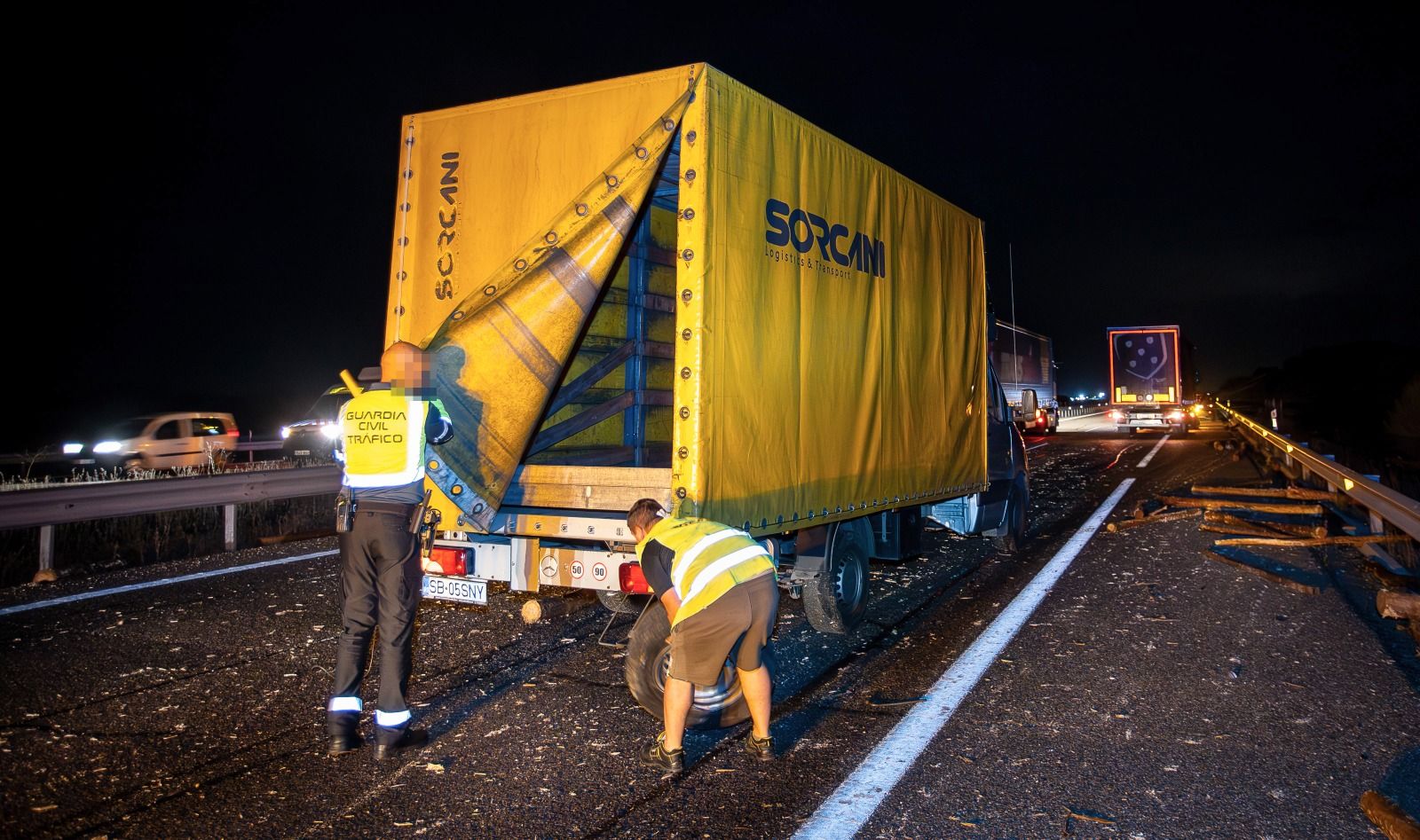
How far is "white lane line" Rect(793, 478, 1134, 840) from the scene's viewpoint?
3510 millimetres

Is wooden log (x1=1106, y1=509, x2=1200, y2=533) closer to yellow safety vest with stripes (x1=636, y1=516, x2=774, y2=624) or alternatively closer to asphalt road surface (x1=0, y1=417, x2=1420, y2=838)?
asphalt road surface (x1=0, y1=417, x2=1420, y2=838)

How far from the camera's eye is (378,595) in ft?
14.4

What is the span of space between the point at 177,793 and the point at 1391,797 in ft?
15.5

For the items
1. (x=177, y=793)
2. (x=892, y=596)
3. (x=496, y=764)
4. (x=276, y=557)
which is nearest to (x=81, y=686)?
(x=177, y=793)

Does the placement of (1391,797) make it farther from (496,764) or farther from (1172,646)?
(496,764)

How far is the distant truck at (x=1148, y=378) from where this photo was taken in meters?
30.8

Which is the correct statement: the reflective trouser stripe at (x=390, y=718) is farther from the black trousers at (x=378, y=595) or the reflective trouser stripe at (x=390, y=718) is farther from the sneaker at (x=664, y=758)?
the sneaker at (x=664, y=758)

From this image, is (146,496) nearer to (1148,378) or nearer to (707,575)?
(707,575)

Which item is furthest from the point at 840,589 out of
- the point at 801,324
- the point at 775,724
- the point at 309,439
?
the point at 309,439

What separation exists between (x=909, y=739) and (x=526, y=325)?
9.13ft

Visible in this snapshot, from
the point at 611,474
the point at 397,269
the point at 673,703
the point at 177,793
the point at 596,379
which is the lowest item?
the point at 177,793

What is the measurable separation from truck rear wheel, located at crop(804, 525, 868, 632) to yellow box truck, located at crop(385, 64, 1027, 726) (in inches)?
0.7

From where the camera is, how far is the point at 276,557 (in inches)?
356

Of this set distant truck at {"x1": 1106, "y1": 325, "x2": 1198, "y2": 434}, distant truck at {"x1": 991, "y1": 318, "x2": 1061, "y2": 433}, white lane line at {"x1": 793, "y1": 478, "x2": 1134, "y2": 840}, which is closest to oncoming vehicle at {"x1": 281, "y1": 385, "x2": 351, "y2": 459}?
white lane line at {"x1": 793, "y1": 478, "x2": 1134, "y2": 840}
